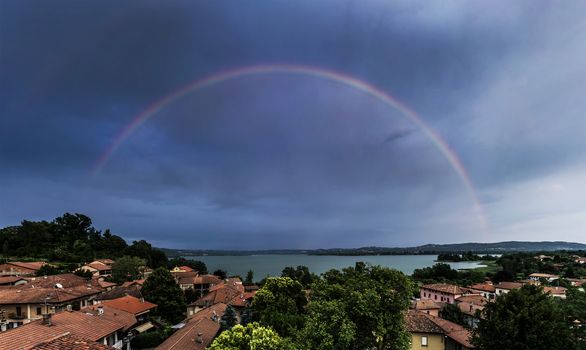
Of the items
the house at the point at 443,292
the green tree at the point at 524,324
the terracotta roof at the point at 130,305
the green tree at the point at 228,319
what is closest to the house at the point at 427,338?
the green tree at the point at 524,324

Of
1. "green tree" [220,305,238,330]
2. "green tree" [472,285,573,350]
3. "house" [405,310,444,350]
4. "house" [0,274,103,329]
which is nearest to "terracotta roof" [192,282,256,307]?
"green tree" [220,305,238,330]

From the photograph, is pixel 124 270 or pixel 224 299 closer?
pixel 224 299

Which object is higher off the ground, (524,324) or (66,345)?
(66,345)

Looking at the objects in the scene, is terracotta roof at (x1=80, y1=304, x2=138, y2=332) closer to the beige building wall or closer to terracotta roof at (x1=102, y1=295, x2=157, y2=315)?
terracotta roof at (x1=102, y1=295, x2=157, y2=315)

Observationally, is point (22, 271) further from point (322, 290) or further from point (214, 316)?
point (322, 290)

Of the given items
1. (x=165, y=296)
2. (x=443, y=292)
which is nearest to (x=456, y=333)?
(x=165, y=296)

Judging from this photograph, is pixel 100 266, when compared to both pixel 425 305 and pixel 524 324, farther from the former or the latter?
pixel 524 324

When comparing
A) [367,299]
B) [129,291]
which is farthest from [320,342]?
[129,291]
